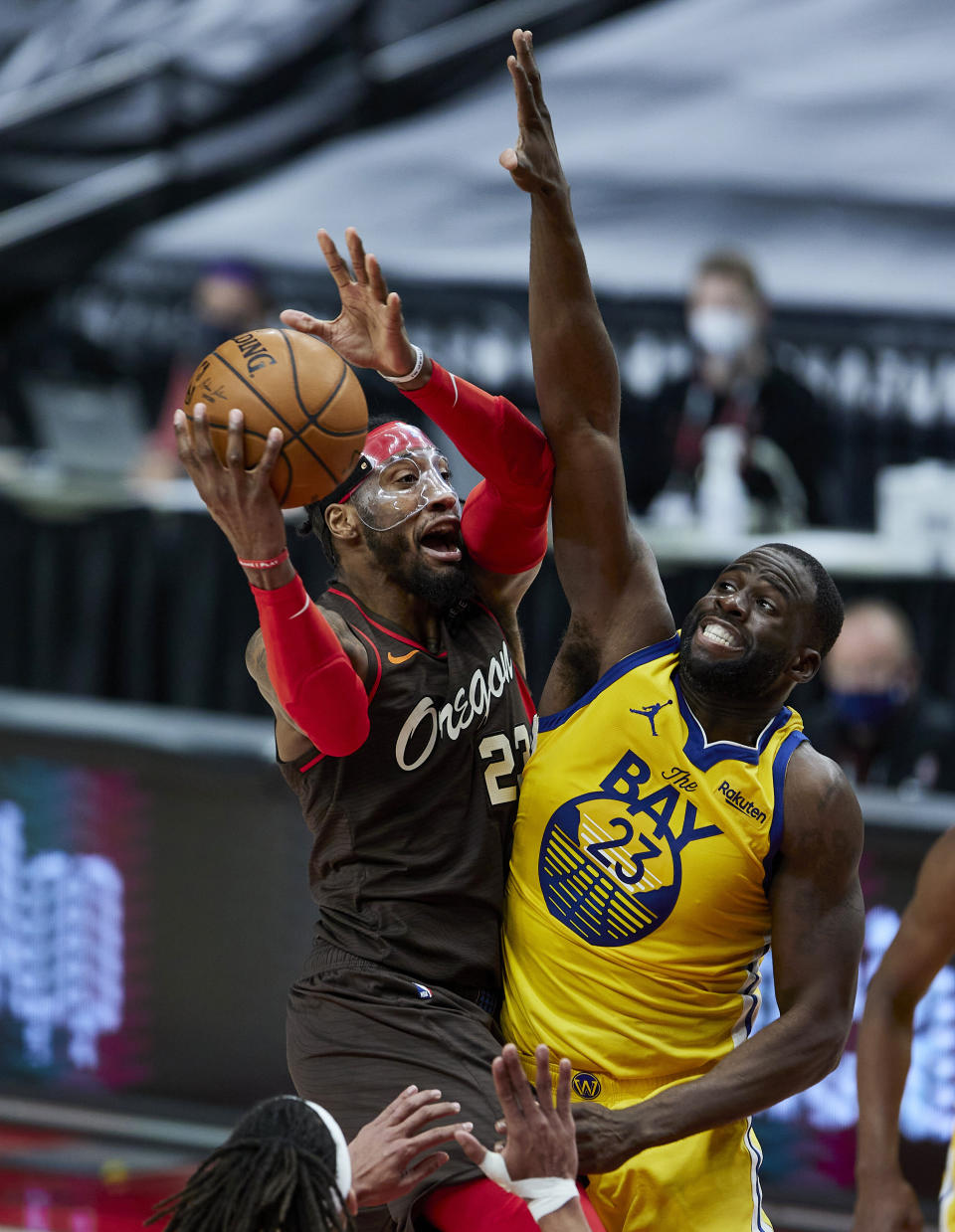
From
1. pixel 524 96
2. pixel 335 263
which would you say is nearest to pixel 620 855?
pixel 335 263

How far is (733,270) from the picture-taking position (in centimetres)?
721

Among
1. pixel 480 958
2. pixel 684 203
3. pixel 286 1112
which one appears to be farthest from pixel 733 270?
pixel 286 1112

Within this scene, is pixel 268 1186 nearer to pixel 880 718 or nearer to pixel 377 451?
pixel 377 451

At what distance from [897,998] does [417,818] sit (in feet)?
3.45

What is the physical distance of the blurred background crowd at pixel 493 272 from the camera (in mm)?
6762

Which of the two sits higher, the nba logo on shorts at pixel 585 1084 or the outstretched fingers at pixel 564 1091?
the outstretched fingers at pixel 564 1091

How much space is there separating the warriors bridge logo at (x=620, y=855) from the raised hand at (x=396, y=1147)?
0.57 m

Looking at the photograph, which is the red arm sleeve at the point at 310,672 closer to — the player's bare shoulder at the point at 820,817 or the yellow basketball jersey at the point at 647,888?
the yellow basketball jersey at the point at 647,888

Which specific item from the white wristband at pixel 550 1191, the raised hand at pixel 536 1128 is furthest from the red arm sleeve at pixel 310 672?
the white wristband at pixel 550 1191

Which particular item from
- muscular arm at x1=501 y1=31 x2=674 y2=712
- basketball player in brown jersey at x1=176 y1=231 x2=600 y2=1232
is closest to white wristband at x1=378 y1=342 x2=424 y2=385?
basketball player in brown jersey at x1=176 y1=231 x2=600 y2=1232

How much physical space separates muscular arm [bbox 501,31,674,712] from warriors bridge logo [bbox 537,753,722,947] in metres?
0.28

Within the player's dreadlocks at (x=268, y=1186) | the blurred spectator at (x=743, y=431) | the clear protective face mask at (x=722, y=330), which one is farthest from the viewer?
the clear protective face mask at (x=722, y=330)

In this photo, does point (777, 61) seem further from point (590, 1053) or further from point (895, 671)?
point (590, 1053)

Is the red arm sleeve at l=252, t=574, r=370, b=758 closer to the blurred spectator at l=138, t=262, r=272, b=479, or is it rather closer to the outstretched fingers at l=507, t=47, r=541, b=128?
the outstretched fingers at l=507, t=47, r=541, b=128
